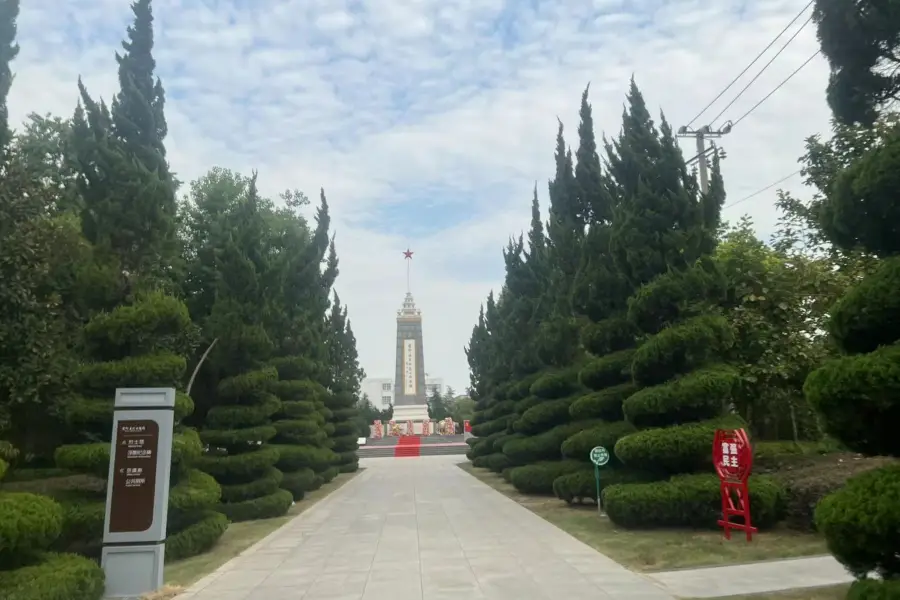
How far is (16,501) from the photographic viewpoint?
5637 millimetres

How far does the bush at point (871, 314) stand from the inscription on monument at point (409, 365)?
2660 inches

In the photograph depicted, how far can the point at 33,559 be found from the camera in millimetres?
6027

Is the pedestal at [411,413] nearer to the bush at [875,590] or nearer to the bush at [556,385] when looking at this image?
the bush at [556,385]

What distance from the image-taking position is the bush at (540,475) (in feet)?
49.9

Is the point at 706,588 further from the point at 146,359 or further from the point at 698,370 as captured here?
the point at 146,359

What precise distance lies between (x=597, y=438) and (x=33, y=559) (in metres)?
8.95

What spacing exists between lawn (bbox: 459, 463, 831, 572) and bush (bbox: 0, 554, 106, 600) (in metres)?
5.62

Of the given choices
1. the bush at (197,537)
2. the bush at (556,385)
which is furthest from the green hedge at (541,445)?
the bush at (197,537)

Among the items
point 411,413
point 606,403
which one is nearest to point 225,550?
point 606,403

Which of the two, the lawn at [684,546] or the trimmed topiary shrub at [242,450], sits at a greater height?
the trimmed topiary shrub at [242,450]

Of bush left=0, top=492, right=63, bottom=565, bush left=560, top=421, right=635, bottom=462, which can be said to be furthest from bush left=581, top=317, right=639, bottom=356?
bush left=0, top=492, right=63, bottom=565

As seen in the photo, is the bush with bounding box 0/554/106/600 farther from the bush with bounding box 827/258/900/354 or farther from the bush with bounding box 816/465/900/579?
the bush with bounding box 827/258/900/354

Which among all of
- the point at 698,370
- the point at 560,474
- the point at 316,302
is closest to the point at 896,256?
the point at 698,370

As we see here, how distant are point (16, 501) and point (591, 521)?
28.2 feet
